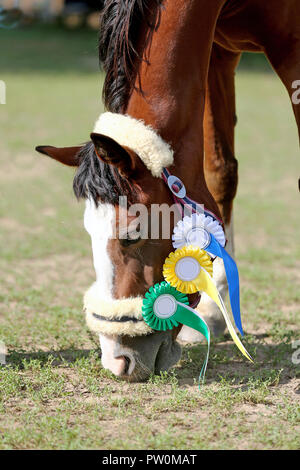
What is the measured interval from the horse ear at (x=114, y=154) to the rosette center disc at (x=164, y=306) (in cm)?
53

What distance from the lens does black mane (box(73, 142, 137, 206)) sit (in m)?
2.49

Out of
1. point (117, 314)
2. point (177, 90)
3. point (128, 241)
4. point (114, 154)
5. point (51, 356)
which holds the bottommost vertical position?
point (51, 356)

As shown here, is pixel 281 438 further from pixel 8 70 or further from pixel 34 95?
pixel 8 70

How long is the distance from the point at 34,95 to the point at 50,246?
24.2ft

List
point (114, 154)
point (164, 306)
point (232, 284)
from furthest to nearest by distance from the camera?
point (232, 284) < point (164, 306) < point (114, 154)

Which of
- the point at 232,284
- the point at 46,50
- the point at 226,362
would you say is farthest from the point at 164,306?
the point at 46,50

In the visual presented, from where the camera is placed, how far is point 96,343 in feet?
11.0

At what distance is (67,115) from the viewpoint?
33.9 feet

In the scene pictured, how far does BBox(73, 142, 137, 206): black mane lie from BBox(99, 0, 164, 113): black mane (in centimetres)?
26

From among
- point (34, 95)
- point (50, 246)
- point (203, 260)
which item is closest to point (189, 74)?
point (203, 260)

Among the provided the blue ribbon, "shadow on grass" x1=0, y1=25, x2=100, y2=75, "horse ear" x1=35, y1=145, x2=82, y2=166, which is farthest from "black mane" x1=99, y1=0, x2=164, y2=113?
"shadow on grass" x1=0, y1=25, x2=100, y2=75

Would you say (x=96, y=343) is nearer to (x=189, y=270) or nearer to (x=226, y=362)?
(x=226, y=362)

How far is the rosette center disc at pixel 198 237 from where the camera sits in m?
2.62

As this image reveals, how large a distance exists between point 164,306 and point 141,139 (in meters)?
0.68
